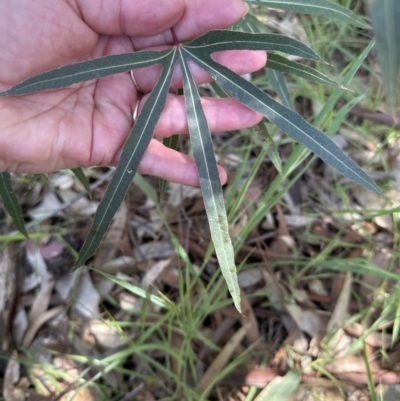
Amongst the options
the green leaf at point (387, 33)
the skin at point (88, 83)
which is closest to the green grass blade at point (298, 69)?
the skin at point (88, 83)

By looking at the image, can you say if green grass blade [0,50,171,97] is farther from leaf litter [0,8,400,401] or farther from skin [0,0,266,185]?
leaf litter [0,8,400,401]

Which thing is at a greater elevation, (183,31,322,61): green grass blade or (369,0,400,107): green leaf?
(369,0,400,107): green leaf

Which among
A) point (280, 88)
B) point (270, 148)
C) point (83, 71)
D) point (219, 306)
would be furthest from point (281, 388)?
point (83, 71)

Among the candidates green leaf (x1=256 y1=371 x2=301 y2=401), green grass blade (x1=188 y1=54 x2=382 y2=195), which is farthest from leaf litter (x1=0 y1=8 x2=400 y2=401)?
green grass blade (x1=188 y1=54 x2=382 y2=195)

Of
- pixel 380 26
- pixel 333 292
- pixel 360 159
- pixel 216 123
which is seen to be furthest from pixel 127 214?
pixel 380 26

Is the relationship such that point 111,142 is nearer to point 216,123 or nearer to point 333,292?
point 216,123

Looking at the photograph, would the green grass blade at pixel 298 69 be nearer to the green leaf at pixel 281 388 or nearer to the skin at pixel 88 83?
the skin at pixel 88 83
